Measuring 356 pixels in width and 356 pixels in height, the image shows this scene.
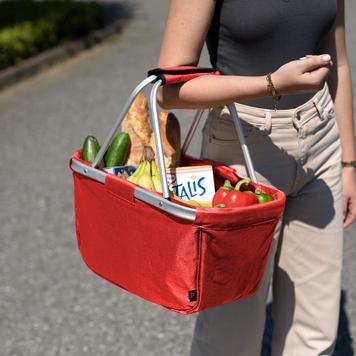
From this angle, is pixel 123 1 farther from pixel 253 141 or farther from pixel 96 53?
pixel 253 141

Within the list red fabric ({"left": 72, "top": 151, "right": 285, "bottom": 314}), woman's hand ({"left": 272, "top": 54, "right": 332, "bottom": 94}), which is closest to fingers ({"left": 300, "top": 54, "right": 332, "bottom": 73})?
woman's hand ({"left": 272, "top": 54, "right": 332, "bottom": 94})

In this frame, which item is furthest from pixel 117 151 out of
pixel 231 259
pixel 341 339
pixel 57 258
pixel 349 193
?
pixel 57 258

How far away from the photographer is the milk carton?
7.16 feet

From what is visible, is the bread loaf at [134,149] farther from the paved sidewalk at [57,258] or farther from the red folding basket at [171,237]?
the paved sidewalk at [57,258]

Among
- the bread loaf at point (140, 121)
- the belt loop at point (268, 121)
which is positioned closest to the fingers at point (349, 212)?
the belt loop at point (268, 121)

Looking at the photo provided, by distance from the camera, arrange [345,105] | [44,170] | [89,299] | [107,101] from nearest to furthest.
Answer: [345,105] < [89,299] < [44,170] < [107,101]

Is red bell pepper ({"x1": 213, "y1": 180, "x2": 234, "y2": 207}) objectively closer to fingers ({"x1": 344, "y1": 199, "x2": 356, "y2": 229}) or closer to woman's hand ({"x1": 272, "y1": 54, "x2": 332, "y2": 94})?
woman's hand ({"x1": 272, "y1": 54, "x2": 332, "y2": 94})

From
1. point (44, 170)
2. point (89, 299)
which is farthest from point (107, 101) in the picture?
point (89, 299)

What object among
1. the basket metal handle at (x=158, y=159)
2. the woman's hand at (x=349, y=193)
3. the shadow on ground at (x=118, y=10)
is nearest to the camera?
the basket metal handle at (x=158, y=159)

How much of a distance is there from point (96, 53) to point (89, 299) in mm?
5869

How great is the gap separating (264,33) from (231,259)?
621 millimetres

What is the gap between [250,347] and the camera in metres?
2.69

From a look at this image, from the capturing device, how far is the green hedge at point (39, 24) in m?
8.84

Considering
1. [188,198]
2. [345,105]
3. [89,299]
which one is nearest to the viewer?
[188,198]
